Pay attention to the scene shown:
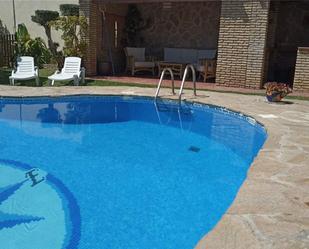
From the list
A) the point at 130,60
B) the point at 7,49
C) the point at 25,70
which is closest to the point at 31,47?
the point at 7,49

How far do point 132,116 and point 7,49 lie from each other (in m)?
9.23

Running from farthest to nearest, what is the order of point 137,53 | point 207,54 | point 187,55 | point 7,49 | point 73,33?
point 7,49, point 137,53, point 187,55, point 207,54, point 73,33

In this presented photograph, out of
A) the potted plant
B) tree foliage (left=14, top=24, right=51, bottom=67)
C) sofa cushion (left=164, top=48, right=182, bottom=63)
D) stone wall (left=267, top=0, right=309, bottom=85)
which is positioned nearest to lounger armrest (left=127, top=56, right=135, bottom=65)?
sofa cushion (left=164, top=48, right=182, bottom=63)

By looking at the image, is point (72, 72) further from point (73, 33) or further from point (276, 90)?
point (276, 90)

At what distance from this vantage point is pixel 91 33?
1403cm

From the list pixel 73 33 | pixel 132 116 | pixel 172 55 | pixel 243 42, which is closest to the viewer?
pixel 132 116

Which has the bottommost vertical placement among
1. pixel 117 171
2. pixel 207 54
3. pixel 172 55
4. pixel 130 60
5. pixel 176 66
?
pixel 117 171

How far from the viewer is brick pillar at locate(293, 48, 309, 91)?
36.1 ft

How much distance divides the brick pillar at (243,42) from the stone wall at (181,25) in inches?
134

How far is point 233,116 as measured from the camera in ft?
28.5

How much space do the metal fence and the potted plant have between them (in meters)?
11.0

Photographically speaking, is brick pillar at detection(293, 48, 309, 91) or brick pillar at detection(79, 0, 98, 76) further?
brick pillar at detection(79, 0, 98, 76)

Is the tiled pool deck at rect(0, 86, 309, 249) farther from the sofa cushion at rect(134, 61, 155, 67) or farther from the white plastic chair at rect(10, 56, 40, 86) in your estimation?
the sofa cushion at rect(134, 61, 155, 67)

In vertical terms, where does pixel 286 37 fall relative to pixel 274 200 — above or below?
above
